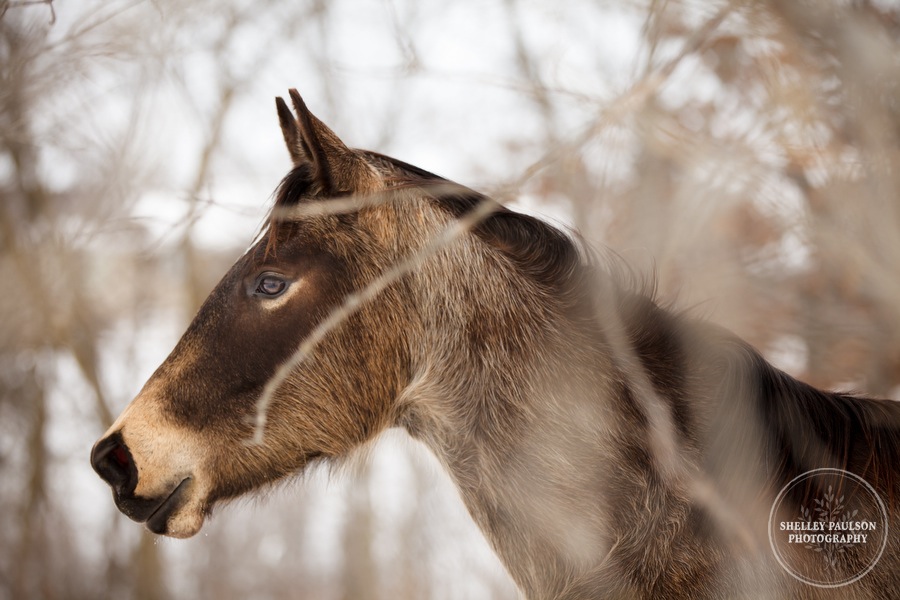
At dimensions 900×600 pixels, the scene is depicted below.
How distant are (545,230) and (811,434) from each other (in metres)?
1.12

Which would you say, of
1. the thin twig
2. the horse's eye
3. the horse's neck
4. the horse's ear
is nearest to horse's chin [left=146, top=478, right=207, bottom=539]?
the thin twig

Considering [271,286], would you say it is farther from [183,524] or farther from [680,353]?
[680,353]

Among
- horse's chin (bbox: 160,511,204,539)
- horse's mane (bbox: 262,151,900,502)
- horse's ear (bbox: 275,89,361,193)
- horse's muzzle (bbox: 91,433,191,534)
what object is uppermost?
horse's ear (bbox: 275,89,361,193)

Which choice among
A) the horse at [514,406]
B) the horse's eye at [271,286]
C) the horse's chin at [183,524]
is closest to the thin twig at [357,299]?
the horse at [514,406]

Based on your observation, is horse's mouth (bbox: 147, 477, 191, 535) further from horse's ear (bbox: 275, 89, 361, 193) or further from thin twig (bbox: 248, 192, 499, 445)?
horse's ear (bbox: 275, 89, 361, 193)

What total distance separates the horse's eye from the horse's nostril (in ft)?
2.27

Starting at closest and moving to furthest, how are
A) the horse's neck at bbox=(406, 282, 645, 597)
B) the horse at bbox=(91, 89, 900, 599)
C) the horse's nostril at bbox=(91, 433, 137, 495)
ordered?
the horse at bbox=(91, 89, 900, 599) → the horse's neck at bbox=(406, 282, 645, 597) → the horse's nostril at bbox=(91, 433, 137, 495)

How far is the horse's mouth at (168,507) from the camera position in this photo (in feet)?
8.34

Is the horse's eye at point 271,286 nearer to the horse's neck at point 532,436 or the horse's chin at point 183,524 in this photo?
the horse's neck at point 532,436

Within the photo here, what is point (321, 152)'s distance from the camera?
2598mm

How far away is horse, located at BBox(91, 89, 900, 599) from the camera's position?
2215mm

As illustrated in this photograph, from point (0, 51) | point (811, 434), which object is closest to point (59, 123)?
point (0, 51)

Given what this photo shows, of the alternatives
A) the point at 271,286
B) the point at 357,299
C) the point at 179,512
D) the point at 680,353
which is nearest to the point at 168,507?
the point at 179,512

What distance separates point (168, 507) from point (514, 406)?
126cm
